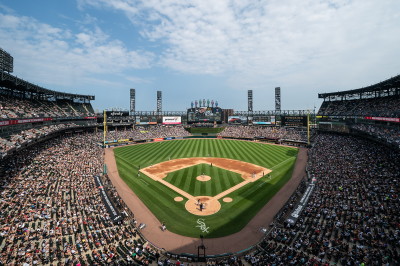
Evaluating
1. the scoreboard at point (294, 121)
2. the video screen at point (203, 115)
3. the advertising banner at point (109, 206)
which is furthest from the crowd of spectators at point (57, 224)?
the scoreboard at point (294, 121)

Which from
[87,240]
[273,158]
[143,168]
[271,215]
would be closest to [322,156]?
[273,158]

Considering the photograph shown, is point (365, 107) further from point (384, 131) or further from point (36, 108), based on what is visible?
point (36, 108)

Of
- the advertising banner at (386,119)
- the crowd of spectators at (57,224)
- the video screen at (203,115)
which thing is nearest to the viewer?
the crowd of spectators at (57,224)

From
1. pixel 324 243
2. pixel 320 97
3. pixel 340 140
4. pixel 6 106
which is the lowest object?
pixel 324 243

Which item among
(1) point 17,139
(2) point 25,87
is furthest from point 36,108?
(1) point 17,139

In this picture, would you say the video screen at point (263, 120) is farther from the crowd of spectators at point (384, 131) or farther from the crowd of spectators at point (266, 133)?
the crowd of spectators at point (384, 131)

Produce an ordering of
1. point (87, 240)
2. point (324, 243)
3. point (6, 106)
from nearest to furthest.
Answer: point (324, 243), point (87, 240), point (6, 106)

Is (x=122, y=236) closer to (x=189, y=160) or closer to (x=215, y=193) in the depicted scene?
(x=215, y=193)

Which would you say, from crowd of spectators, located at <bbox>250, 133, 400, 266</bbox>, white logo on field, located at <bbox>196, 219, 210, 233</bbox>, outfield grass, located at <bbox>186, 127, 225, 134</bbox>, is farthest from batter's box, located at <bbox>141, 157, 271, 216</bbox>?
outfield grass, located at <bbox>186, 127, 225, 134</bbox>

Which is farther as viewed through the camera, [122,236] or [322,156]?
[322,156]
